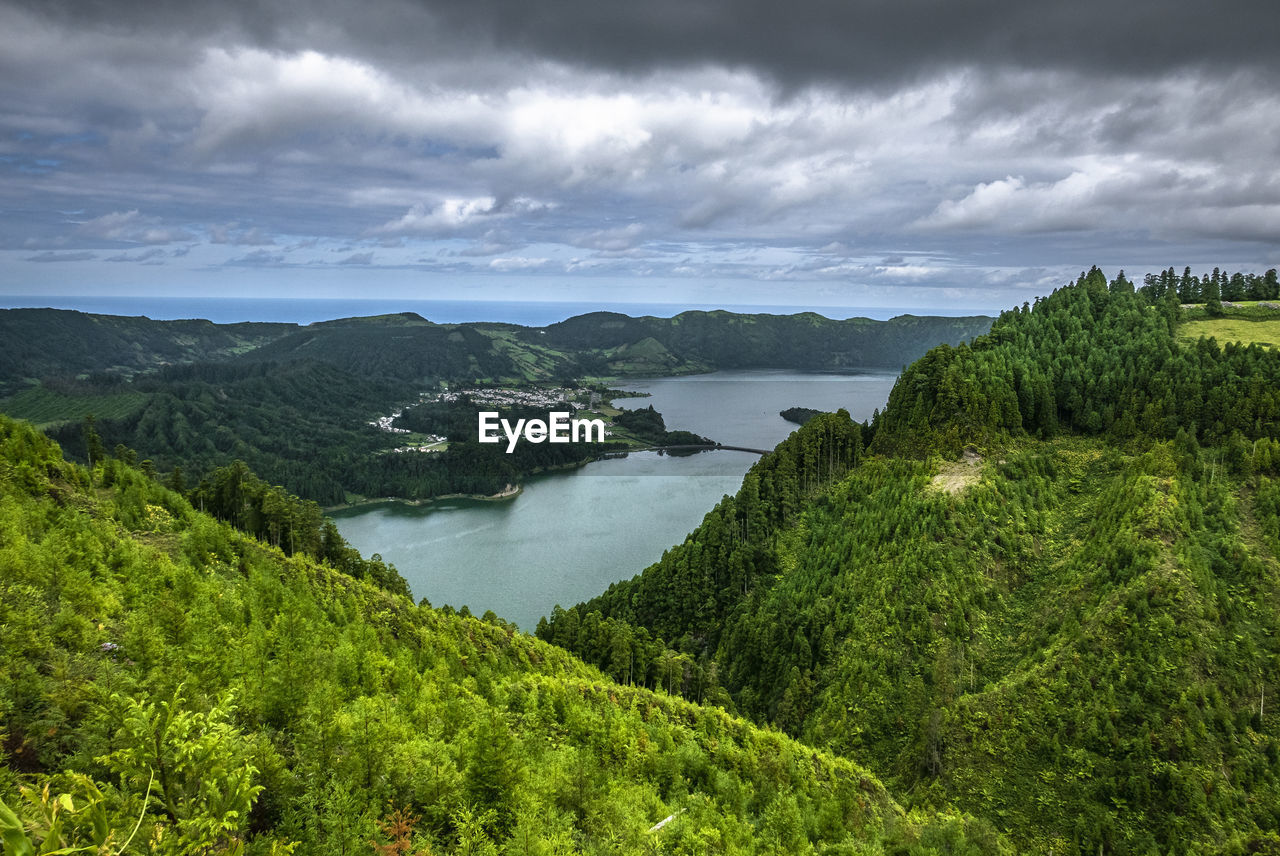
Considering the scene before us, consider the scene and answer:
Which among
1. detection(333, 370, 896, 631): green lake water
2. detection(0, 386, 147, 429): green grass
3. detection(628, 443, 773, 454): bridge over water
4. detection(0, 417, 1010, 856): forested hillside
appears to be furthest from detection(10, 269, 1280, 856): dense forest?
detection(0, 386, 147, 429): green grass

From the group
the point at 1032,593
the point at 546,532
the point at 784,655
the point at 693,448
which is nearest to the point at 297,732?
the point at 784,655

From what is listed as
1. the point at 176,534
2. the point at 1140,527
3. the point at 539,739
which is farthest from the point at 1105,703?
the point at 176,534

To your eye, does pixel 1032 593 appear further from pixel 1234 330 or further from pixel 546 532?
pixel 546 532

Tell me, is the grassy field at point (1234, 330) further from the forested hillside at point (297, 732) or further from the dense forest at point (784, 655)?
the forested hillside at point (297, 732)

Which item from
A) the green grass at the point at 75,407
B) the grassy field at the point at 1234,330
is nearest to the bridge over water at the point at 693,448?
the grassy field at the point at 1234,330

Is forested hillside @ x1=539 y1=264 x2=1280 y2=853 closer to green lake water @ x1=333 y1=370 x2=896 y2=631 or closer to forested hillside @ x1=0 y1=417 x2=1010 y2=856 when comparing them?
forested hillside @ x1=0 y1=417 x2=1010 y2=856

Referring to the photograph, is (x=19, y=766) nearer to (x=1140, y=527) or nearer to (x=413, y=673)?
(x=413, y=673)
